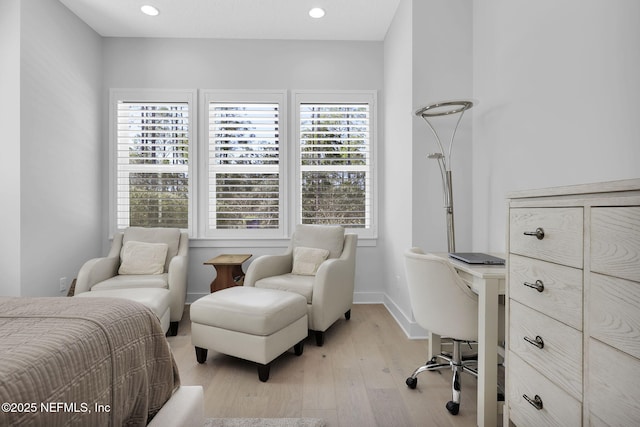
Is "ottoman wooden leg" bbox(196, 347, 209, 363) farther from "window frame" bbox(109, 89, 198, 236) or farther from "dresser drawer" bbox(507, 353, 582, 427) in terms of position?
"dresser drawer" bbox(507, 353, 582, 427)

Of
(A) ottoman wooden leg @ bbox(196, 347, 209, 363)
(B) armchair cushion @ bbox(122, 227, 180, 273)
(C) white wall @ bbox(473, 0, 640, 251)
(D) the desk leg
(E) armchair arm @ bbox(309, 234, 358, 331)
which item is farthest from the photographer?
(B) armchair cushion @ bbox(122, 227, 180, 273)

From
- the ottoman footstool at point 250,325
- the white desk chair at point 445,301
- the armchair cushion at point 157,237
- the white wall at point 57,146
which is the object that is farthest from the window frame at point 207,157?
the white desk chair at point 445,301

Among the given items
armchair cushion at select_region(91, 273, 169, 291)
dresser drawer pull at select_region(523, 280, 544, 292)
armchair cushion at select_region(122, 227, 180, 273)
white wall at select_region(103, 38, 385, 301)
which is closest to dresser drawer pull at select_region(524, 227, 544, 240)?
dresser drawer pull at select_region(523, 280, 544, 292)

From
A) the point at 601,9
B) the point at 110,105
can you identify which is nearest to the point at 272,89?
the point at 110,105

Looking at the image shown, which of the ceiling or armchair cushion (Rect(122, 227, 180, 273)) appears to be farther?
armchair cushion (Rect(122, 227, 180, 273))

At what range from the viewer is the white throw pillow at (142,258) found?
3055 millimetres

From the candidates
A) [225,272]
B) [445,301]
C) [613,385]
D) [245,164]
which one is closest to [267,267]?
[225,272]

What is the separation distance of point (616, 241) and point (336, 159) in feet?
Result: 9.94

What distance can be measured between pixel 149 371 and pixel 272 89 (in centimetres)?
320

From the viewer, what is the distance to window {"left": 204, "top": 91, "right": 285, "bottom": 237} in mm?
3697

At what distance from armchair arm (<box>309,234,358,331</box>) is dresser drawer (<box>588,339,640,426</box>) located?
179 centimetres

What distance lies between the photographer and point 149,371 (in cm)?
117

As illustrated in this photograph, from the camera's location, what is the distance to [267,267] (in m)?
2.91

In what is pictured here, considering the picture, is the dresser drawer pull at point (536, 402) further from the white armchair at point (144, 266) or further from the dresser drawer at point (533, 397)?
the white armchair at point (144, 266)
